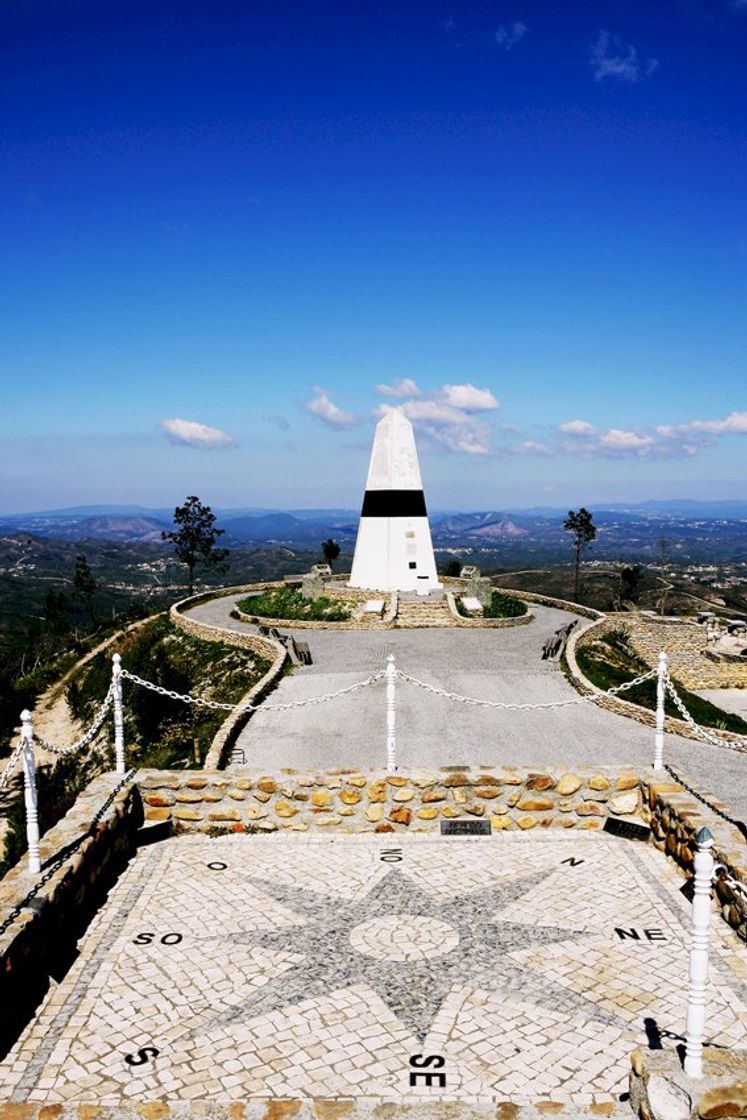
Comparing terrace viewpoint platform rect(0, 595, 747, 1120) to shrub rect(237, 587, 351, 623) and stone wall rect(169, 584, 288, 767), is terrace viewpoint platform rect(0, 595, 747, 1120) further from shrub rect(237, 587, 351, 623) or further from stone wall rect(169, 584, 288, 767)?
shrub rect(237, 587, 351, 623)

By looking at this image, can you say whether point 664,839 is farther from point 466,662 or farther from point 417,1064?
point 466,662

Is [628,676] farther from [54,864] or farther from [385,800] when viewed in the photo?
[54,864]

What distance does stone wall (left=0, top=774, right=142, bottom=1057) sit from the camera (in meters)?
5.62

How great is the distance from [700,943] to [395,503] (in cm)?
2666

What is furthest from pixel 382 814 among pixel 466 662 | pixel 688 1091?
pixel 466 662

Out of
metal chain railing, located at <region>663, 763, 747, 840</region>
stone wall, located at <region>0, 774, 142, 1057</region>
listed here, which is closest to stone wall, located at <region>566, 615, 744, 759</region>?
metal chain railing, located at <region>663, 763, 747, 840</region>

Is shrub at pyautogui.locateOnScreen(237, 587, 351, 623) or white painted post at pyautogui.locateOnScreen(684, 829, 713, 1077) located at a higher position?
white painted post at pyautogui.locateOnScreen(684, 829, 713, 1077)

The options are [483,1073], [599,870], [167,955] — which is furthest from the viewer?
[599,870]

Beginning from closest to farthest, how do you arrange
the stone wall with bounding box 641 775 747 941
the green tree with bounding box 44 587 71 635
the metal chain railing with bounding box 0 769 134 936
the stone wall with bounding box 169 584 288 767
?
the metal chain railing with bounding box 0 769 134 936, the stone wall with bounding box 641 775 747 941, the stone wall with bounding box 169 584 288 767, the green tree with bounding box 44 587 71 635

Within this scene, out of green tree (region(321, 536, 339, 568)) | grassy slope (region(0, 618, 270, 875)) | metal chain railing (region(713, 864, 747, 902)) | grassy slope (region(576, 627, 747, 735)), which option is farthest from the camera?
green tree (region(321, 536, 339, 568))

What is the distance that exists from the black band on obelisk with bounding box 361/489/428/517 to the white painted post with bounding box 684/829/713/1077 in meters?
26.4

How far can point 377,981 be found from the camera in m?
6.00

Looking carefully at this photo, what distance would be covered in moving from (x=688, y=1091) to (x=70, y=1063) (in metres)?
3.89

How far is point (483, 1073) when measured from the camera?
4.92m
